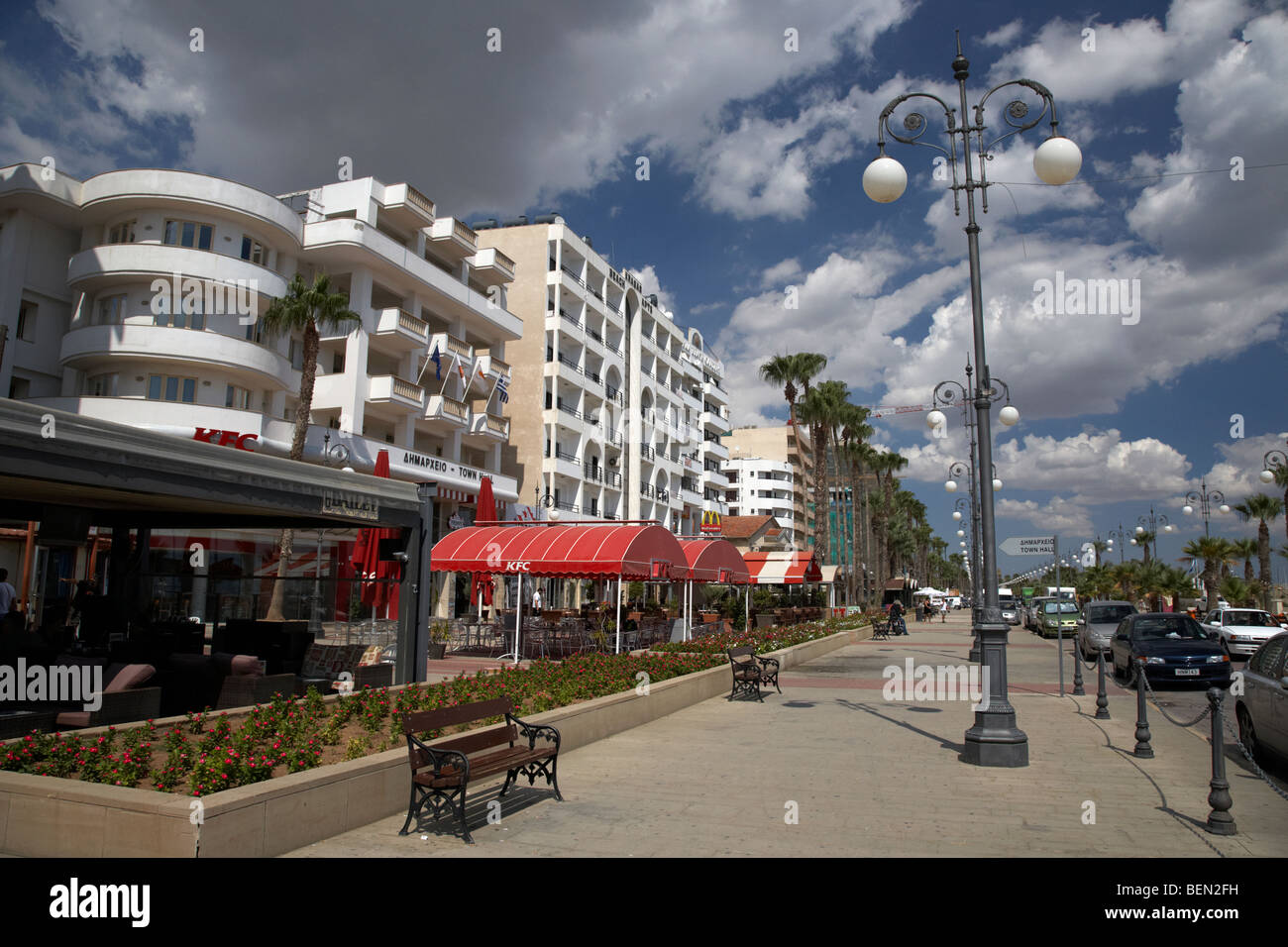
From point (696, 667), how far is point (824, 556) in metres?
32.3

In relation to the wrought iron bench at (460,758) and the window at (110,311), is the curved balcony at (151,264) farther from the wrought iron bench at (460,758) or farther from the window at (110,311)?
the wrought iron bench at (460,758)

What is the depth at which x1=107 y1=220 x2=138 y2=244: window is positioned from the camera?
27422 millimetres

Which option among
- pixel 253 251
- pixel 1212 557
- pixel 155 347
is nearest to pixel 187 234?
pixel 253 251

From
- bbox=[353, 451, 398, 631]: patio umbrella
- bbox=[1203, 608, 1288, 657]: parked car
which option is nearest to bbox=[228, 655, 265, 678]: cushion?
bbox=[353, 451, 398, 631]: patio umbrella

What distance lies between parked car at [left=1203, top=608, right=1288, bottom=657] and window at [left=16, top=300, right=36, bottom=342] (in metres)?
38.9

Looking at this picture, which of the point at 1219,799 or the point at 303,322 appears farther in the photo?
the point at 303,322

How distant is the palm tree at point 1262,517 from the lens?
4916cm

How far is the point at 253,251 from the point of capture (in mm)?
28422

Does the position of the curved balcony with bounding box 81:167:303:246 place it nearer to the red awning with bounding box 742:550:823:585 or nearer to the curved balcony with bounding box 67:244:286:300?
the curved balcony with bounding box 67:244:286:300

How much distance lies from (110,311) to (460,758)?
27.4m

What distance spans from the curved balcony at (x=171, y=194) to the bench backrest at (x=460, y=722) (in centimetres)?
2563

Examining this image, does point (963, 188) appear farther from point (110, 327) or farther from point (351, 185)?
point (351, 185)

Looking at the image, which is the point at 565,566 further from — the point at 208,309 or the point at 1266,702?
the point at 208,309
